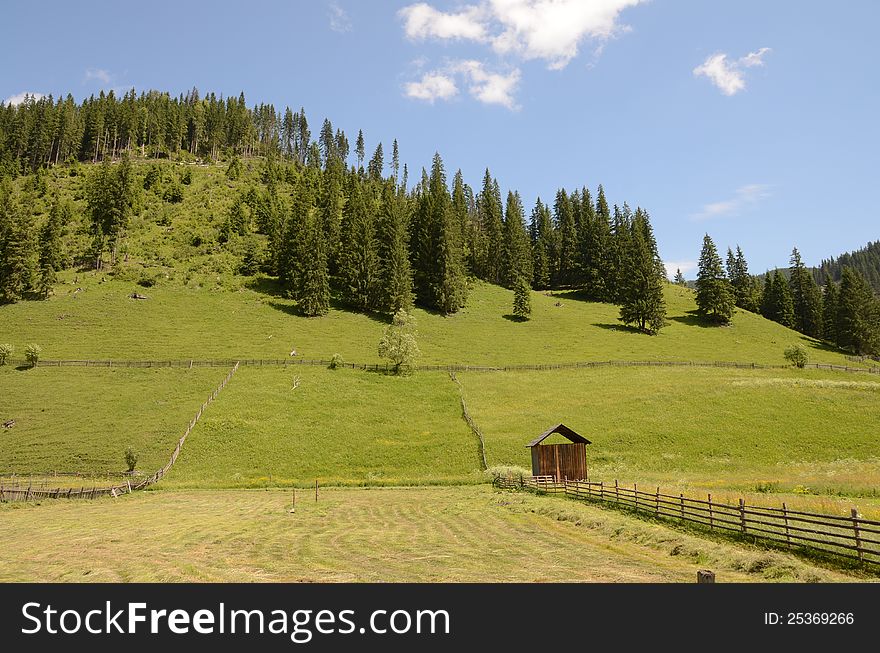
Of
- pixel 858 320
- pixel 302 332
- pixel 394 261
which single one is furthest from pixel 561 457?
pixel 858 320

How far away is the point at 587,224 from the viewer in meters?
127

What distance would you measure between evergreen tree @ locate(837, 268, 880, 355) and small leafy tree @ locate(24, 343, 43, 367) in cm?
13045

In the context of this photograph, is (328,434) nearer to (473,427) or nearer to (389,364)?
(473,427)

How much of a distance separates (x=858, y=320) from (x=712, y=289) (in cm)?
2516

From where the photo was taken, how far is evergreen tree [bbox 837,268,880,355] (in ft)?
309

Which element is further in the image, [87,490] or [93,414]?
[93,414]

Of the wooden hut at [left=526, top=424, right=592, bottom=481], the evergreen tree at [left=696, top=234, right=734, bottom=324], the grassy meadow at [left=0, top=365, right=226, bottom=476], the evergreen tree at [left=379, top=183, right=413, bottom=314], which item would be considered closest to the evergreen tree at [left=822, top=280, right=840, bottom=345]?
the evergreen tree at [left=696, top=234, right=734, bottom=324]

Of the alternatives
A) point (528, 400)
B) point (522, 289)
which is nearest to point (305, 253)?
point (522, 289)

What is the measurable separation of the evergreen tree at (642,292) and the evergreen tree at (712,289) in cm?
1038

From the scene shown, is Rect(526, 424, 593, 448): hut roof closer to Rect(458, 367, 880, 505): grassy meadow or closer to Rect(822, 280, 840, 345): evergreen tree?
Rect(458, 367, 880, 505): grassy meadow

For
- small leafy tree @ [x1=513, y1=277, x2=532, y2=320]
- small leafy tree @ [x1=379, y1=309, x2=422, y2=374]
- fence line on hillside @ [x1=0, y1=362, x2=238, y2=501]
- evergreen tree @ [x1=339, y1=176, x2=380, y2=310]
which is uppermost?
evergreen tree @ [x1=339, y1=176, x2=380, y2=310]

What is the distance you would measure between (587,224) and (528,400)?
261ft

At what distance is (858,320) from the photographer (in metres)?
94.5
